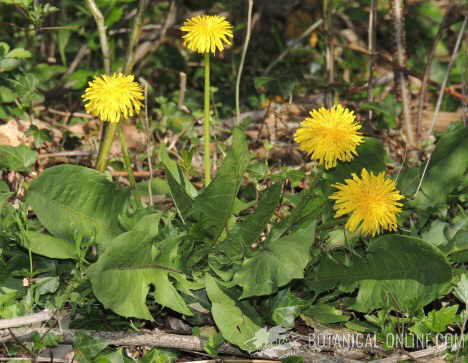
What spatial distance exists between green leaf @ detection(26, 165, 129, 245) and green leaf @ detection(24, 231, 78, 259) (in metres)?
0.05

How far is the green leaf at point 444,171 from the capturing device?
97.1 inches

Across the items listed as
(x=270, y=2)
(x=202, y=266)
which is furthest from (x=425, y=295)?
(x=270, y=2)

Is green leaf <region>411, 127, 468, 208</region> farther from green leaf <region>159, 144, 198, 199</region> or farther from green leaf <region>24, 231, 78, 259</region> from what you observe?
green leaf <region>24, 231, 78, 259</region>

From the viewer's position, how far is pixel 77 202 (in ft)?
7.56

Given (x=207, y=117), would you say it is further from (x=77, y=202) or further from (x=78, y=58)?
(x=78, y=58)

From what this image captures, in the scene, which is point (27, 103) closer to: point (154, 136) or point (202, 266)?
point (154, 136)

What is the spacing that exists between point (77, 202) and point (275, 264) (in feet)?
2.41

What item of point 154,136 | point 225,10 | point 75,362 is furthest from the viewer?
point 225,10

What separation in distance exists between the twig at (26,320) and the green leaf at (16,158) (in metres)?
0.70

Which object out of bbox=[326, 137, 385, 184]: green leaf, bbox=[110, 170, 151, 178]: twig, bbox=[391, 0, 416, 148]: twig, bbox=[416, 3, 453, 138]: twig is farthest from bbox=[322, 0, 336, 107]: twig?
bbox=[110, 170, 151, 178]: twig

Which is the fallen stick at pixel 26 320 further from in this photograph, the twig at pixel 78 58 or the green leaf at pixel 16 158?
the twig at pixel 78 58

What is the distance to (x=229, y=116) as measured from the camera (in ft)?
Answer: 11.8

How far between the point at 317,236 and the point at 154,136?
52.3 inches

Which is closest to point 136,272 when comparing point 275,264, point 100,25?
point 275,264
